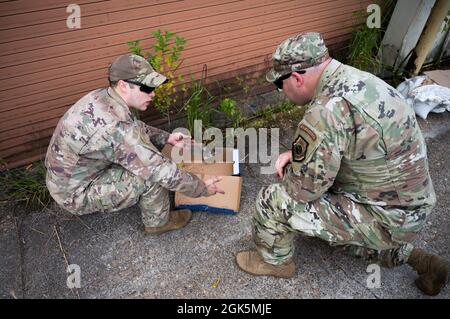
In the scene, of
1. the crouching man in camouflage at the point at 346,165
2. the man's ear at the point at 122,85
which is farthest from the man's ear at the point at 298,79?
the man's ear at the point at 122,85

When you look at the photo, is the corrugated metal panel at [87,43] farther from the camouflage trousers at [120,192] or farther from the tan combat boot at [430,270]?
the tan combat boot at [430,270]

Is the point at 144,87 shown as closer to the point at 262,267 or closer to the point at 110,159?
the point at 110,159

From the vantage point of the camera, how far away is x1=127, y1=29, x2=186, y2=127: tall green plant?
106 inches

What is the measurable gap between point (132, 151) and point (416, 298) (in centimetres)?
220

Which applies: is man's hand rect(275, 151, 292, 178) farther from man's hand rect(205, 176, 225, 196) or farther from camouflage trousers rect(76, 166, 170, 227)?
camouflage trousers rect(76, 166, 170, 227)

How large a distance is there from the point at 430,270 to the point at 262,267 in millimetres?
1127

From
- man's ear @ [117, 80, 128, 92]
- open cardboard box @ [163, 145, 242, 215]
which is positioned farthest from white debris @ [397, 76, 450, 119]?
man's ear @ [117, 80, 128, 92]

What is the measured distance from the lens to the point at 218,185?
2.68 meters

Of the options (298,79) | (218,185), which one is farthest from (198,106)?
(298,79)

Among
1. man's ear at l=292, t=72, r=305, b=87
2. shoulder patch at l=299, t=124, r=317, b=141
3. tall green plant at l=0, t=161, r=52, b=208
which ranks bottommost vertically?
tall green plant at l=0, t=161, r=52, b=208

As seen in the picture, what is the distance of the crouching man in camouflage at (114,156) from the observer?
2.10 metres

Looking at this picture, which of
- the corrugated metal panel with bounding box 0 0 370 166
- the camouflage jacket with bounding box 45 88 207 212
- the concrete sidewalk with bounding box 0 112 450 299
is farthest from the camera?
the corrugated metal panel with bounding box 0 0 370 166

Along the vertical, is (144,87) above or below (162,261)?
above

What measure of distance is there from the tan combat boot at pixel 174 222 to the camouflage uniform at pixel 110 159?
0.18 meters
